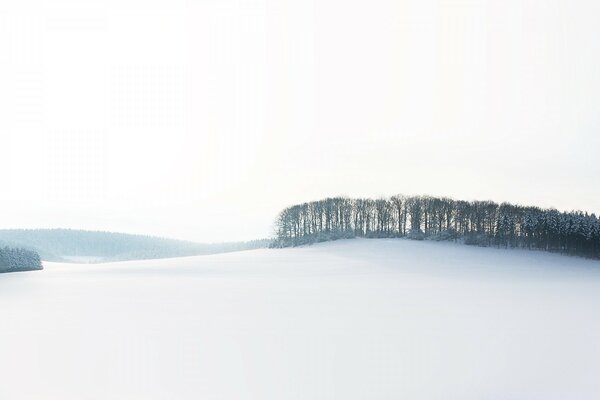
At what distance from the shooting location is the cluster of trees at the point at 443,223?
2586 inches

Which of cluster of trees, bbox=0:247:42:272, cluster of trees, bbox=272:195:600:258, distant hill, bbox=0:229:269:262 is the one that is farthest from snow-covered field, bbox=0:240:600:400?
distant hill, bbox=0:229:269:262

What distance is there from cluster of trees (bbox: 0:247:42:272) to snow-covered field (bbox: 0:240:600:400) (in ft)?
115

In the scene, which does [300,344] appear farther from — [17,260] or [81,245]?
[81,245]

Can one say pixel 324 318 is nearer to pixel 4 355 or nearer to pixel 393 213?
pixel 4 355

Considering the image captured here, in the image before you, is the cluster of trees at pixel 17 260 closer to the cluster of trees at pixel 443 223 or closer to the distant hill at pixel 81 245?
the cluster of trees at pixel 443 223

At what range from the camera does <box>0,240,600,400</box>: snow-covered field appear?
10.3 m

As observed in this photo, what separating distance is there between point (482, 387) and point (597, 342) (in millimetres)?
7006

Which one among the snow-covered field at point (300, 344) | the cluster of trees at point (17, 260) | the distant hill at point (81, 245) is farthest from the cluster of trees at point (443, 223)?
the distant hill at point (81, 245)

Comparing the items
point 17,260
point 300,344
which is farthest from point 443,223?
point 300,344

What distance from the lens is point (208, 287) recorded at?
30391 millimetres

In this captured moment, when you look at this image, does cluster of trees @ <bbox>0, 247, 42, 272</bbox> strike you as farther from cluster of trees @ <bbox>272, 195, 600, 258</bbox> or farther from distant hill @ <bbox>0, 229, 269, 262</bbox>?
distant hill @ <bbox>0, 229, 269, 262</bbox>

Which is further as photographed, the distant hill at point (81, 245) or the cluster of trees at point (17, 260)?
the distant hill at point (81, 245)

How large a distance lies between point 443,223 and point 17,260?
63468 millimetres

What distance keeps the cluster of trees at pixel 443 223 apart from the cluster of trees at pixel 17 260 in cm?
3649
